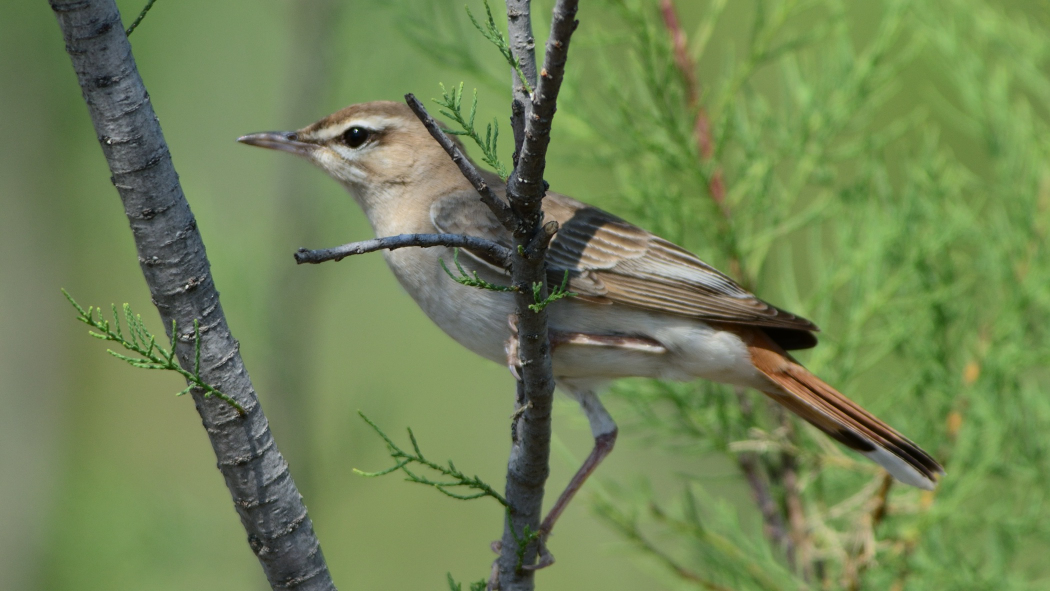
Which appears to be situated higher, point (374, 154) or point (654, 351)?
point (374, 154)

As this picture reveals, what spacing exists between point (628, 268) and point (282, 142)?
1564 millimetres

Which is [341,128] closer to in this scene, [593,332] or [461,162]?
[593,332]

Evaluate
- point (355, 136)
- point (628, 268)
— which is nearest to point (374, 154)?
point (355, 136)

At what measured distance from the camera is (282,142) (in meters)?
3.94

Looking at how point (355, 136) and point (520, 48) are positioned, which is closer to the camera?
point (520, 48)

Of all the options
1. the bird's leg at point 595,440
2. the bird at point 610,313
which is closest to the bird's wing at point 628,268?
the bird at point 610,313

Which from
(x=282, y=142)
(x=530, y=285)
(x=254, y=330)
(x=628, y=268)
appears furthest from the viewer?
(x=254, y=330)

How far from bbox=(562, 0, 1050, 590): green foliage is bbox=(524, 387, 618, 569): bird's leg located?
23cm

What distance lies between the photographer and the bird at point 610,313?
11.1 ft

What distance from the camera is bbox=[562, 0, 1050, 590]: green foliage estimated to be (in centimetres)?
368

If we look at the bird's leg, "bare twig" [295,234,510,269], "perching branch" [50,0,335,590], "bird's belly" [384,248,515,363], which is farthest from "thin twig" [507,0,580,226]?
the bird's leg

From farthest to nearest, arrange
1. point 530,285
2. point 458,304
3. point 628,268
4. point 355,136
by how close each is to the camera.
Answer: point 355,136
point 628,268
point 458,304
point 530,285

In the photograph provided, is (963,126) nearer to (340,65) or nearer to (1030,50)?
(1030,50)

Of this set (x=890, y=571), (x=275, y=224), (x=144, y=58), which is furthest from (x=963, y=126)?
(x=144, y=58)
